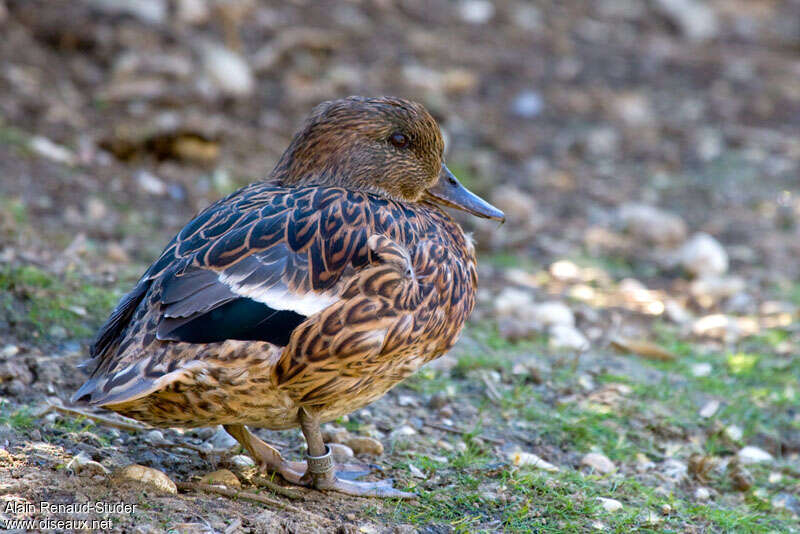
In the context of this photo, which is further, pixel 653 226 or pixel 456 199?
pixel 653 226

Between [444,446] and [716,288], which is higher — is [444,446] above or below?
below

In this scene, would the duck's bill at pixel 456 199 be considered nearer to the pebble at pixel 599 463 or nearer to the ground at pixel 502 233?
the ground at pixel 502 233

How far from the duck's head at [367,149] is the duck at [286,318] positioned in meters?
0.12

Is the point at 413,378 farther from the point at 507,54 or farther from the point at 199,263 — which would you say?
the point at 507,54

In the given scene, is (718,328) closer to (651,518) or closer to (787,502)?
(787,502)

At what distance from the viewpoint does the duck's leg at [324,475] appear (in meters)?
3.30

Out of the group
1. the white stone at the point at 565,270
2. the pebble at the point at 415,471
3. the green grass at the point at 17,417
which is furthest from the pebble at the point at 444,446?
the white stone at the point at 565,270

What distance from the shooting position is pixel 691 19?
1210 cm

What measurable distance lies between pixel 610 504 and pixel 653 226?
3.96m

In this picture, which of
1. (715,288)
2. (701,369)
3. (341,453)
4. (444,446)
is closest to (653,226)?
(715,288)

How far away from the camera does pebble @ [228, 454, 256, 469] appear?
3543 mm

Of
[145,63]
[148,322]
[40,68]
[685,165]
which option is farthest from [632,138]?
[148,322]

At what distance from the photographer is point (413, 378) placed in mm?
4590

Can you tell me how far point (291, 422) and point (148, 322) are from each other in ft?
2.00
